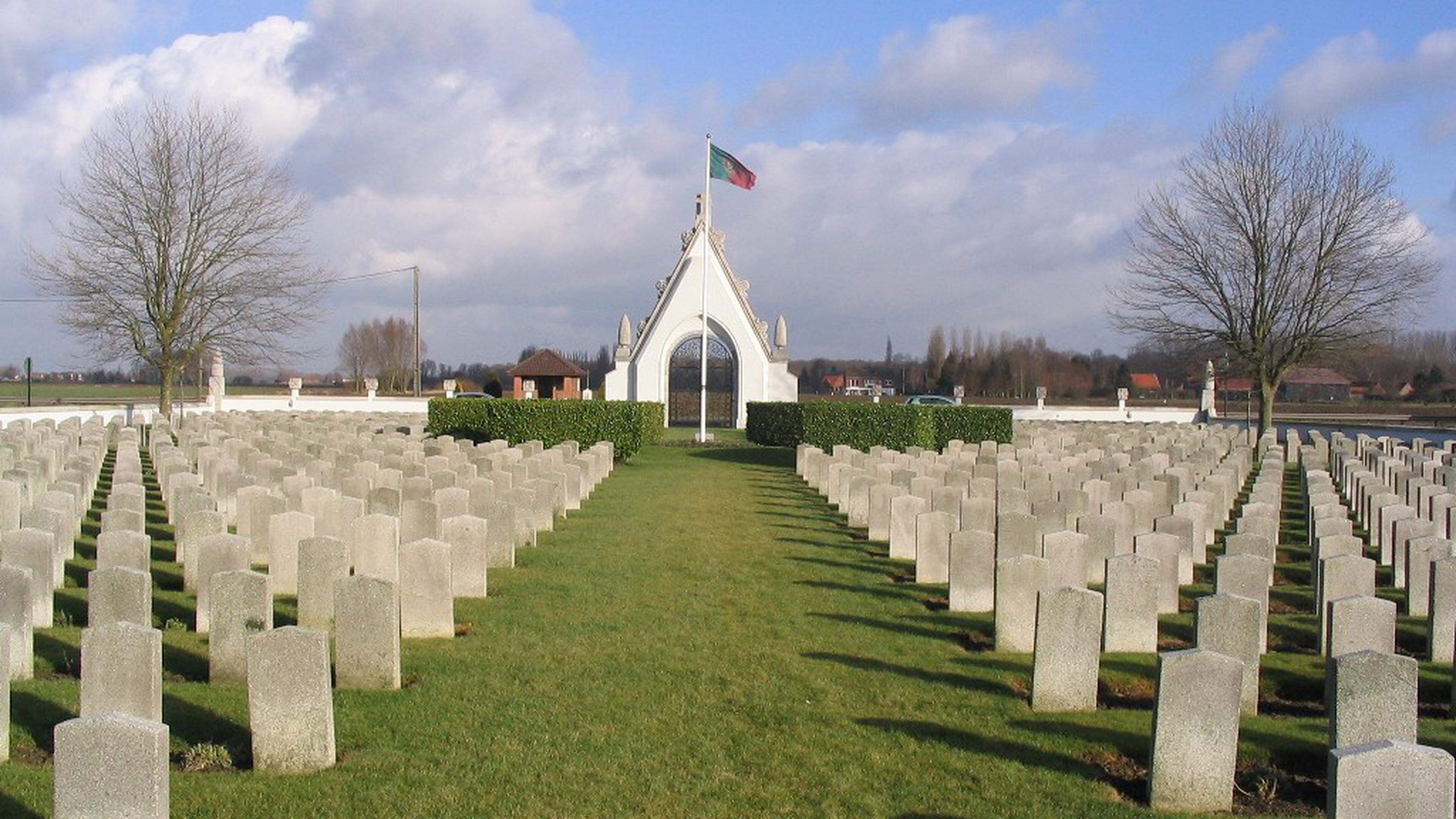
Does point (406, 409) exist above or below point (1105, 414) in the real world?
below

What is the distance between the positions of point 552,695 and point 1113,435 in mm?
26084

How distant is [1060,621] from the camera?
7.71 metres

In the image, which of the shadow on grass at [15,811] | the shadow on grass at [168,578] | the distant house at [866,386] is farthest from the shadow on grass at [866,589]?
the distant house at [866,386]

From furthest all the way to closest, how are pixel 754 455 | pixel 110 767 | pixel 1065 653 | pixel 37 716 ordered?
pixel 754 455
pixel 1065 653
pixel 37 716
pixel 110 767

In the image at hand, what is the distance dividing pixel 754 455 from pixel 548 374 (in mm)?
27059

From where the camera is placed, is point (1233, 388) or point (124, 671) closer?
point (124, 671)

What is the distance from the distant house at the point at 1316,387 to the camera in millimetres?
84812

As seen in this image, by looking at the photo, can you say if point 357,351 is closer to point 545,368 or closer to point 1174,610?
point 545,368

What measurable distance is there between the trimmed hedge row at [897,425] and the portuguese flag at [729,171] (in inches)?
324

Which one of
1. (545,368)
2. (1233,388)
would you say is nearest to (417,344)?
(545,368)

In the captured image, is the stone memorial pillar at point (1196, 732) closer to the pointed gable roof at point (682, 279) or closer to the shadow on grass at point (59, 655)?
the shadow on grass at point (59, 655)

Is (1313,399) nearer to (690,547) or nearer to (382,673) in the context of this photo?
(690,547)

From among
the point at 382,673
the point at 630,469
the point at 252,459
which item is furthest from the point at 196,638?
the point at 630,469

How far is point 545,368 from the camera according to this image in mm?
57438
